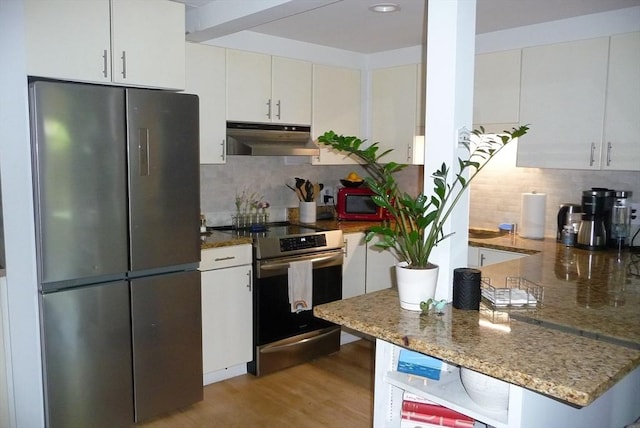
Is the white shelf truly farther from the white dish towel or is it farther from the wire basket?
the white dish towel

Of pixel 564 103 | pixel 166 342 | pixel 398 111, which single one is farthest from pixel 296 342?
pixel 564 103

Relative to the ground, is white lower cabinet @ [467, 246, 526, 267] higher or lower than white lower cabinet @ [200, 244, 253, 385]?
higher

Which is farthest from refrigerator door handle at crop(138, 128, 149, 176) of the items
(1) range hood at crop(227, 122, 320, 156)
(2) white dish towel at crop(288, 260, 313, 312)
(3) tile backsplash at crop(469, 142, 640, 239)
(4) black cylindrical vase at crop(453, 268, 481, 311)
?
(3) tile backsplash at crop(469, 142, 640, 239)

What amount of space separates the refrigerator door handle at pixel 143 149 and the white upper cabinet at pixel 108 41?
0.28 meters

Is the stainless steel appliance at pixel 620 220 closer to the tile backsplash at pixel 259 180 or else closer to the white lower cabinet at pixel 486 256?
the white lower cabinet at pixel 486 256

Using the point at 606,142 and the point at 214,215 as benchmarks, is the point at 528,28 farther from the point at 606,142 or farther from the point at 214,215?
the point at 214,215

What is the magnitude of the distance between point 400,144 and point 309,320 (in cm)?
157

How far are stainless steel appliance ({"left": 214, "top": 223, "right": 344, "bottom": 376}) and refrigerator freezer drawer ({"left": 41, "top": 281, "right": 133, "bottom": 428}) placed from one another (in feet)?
3.10

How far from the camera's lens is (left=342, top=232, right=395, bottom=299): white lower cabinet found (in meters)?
4.14

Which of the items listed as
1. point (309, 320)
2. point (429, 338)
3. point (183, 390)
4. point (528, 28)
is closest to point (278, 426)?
point (183, 390)

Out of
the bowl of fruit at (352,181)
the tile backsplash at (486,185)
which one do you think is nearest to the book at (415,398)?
the tile backsplash at (486,185)

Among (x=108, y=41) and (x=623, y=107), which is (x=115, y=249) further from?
(x=623, y=107)

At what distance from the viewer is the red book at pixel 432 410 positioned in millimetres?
1835

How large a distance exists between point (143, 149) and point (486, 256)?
7.51ft
